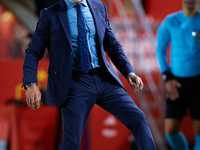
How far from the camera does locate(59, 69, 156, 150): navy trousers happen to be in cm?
192

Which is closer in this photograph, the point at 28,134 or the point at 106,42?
the point at 106,42

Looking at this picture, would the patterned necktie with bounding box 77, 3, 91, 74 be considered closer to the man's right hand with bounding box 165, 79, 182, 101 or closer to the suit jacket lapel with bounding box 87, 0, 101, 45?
the suit jacket lapel with bounding box 87, 0, 101, 45

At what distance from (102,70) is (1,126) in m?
2.04

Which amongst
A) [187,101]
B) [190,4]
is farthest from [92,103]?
[190,4]

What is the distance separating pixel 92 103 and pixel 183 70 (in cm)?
144

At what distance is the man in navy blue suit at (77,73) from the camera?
6.32ft

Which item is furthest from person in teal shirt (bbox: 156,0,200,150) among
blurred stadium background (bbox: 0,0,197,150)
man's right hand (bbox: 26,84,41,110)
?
man's right hand (bbox: 26,84,41,110)

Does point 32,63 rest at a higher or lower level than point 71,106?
higher

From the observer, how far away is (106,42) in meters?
2.20

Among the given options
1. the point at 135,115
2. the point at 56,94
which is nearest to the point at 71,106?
the point at 56,94

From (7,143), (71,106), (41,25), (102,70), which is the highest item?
(41,25)

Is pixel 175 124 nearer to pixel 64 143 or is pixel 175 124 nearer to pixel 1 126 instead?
pixel 64 143

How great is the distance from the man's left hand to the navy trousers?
9 centimetres

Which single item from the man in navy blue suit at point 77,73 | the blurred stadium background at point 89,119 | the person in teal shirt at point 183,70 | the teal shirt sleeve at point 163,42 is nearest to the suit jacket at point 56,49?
the man in navy blue suit at point 77,73
